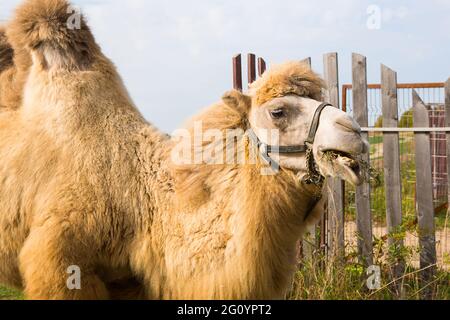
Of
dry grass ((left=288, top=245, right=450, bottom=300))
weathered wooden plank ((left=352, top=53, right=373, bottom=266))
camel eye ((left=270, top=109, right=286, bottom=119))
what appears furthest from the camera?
weathered wooden plank ((left=352, top=53, right=373, bottom=266))

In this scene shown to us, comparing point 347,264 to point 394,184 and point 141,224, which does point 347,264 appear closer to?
point 394,184

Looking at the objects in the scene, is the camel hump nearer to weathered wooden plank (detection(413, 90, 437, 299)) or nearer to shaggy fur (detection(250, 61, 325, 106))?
shaggy fur (detection(250, 61, 325, 106))

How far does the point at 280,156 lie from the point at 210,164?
0.54 meters

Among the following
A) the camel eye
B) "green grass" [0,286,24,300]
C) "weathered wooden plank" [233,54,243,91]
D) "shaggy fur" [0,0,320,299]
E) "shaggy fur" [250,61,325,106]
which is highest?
"weathered wooden plank" [233,54,243,91]

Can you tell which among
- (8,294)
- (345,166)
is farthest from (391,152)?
(8,294)

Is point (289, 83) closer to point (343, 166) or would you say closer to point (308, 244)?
point (343, 166)

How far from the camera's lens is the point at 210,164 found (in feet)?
15.5

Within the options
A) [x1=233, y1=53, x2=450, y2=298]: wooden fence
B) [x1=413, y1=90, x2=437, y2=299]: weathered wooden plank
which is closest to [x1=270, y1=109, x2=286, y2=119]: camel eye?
[x1=233, y1=53, x2=450, y2=298]: wooden fence

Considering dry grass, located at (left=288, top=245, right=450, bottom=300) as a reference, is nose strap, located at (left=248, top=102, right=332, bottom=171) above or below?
above

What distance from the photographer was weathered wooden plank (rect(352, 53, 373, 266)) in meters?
7.97

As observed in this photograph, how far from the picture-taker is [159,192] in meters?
4.86

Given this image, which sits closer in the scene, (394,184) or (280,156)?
(280,156)

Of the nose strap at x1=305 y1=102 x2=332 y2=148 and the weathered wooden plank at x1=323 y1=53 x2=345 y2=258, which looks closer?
the nose strap at x1=305 y1=102 x2=332 y2=148
